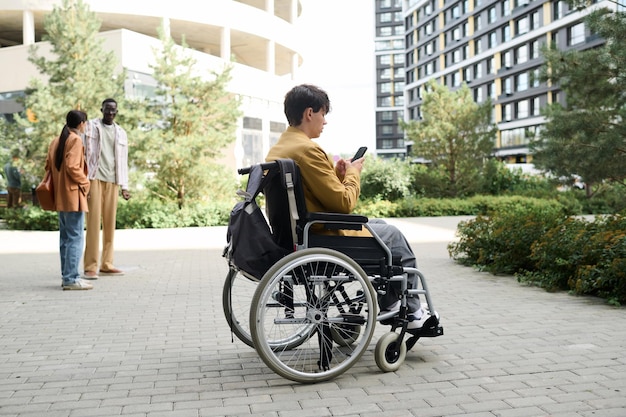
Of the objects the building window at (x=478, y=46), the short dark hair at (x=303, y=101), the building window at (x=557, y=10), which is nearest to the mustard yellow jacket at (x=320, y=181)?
the short dark hair at (x=303, y=101)

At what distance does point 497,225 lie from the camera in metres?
8.52

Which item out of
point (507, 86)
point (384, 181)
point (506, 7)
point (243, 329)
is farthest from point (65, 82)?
point (506, 7)

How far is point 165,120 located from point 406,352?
607 inches


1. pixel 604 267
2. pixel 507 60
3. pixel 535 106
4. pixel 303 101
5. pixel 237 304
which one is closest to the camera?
Answer: pixel 303 101

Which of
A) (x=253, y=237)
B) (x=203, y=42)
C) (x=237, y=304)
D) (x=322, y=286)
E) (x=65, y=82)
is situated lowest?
(x=237, y=304)

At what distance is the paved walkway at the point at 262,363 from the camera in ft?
10.6

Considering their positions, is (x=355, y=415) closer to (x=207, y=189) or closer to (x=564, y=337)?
(x=564, y=337)

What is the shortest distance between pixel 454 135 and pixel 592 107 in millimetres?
15232

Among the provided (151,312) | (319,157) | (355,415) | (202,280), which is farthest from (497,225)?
(355,415)

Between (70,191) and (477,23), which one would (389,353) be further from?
(477,23)

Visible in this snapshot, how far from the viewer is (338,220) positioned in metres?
3.75

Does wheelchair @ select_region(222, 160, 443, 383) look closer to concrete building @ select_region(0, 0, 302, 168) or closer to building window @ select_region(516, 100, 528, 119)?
concrete building @ select_region(0, 0, 302, 168)

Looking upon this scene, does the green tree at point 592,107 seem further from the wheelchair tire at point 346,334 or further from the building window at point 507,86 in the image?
the building window at point 507,86

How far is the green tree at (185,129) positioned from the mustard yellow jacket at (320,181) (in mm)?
14063
